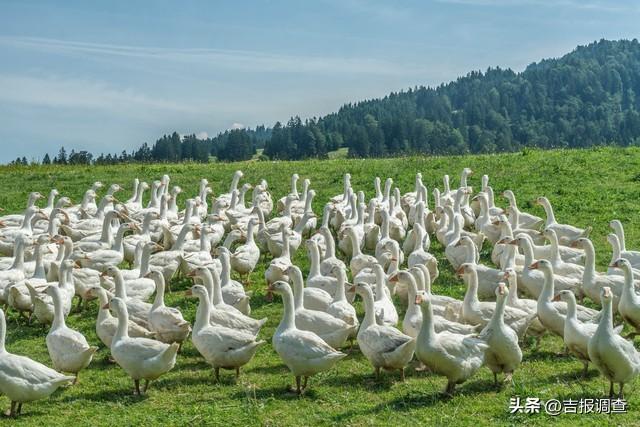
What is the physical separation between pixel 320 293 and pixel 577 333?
4204mm

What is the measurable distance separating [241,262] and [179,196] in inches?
385

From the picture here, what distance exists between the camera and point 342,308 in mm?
10688

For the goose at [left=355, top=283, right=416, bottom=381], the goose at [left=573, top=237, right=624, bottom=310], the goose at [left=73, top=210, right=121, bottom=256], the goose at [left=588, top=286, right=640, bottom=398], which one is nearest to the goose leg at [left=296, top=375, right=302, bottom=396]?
the goose at [left=355, top=283, right=416, bottom=381]

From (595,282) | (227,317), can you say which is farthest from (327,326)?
(595,282)

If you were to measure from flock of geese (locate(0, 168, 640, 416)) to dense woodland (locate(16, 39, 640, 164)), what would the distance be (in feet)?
55.9

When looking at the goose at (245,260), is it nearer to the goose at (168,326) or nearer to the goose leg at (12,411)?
the goose at (168,326)

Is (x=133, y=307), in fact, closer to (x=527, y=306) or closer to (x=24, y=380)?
(x=24, y=380)

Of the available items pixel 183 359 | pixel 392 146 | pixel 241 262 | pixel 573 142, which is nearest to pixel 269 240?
pixel 241 262

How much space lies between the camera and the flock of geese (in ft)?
Answer: 28.8

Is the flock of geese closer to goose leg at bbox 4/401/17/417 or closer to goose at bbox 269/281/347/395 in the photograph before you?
goose at bbox 269/281/347/395

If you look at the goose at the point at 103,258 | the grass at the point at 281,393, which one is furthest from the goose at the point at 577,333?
the goose at the point at 103,258

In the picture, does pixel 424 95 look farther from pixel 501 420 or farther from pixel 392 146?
pixel 501 420

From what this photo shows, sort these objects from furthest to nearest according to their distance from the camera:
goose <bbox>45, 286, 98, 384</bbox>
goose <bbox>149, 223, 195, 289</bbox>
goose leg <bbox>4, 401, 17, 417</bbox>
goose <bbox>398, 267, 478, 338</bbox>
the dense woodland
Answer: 1. the dense woodland
2. goose <bbox>149, 223, 195, 289</bbox>
3. goose <bbox>398, 267, 478, 338</bbox>
4. goose <bbox>45, 286, 98, 384</bbox>
5. goose leg <bbox>4, 401, 17, 417</bbox>

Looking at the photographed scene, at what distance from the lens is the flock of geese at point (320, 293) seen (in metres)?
8.79
